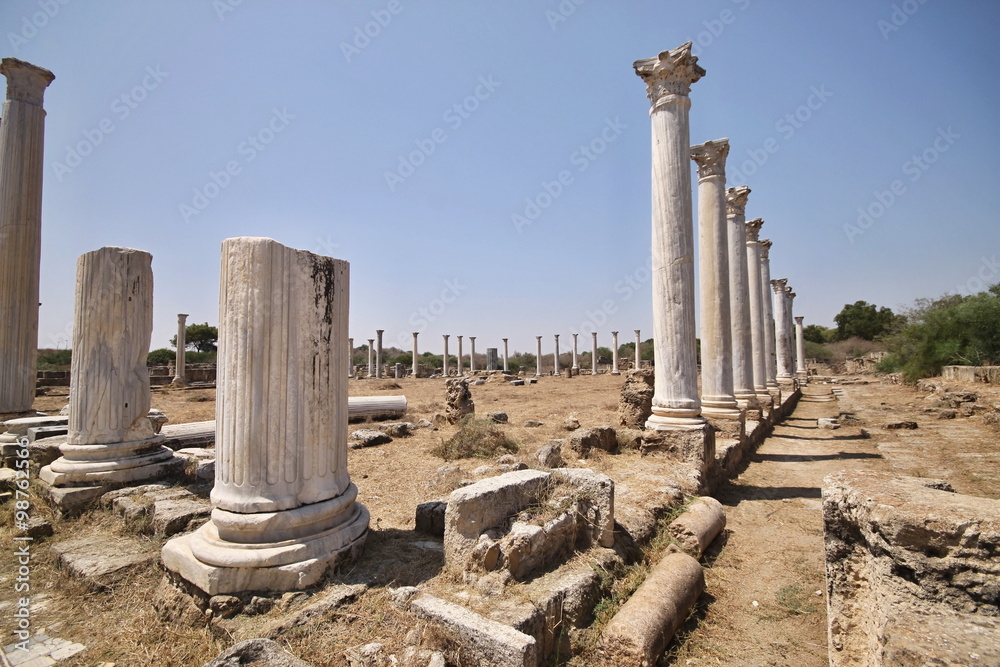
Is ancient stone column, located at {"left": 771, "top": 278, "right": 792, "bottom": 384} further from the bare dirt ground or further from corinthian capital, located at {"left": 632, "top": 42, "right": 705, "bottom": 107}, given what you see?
corinthian capital, located at {"left": 632, "top": 42, "right": 705, "bottom": 107}

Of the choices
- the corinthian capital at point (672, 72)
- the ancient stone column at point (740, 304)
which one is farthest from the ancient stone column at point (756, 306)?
the corinthian capital at point (672, 72)

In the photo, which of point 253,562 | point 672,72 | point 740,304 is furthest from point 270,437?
point 740,304

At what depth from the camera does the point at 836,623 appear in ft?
8.17

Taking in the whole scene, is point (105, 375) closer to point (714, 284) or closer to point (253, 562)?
point (253, 562)

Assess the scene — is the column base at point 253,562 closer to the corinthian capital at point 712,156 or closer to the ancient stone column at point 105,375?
the ancient stone column at point 105,375

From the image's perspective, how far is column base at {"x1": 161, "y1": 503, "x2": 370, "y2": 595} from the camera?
2932 mm

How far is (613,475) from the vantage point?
5.93 metres

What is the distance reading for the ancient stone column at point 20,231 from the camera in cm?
807

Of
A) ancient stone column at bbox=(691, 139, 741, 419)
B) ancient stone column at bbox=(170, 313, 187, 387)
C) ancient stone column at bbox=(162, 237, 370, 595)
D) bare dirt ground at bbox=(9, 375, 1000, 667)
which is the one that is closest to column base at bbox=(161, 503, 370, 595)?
ancient stone column at bbox=(162, 237, 370, 595)

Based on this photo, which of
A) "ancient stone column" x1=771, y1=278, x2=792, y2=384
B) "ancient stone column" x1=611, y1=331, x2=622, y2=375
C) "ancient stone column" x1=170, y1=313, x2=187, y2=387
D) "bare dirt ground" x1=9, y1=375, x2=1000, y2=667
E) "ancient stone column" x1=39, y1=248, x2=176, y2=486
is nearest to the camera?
"bare dirt ground" x1=9, y1=375, x2=1000, y2=667

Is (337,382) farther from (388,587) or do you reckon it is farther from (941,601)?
(941,601)

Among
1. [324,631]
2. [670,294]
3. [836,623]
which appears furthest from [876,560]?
[670,294]

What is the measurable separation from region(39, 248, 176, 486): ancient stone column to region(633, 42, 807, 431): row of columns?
6.60 meters

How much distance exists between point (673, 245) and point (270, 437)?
6.14m
